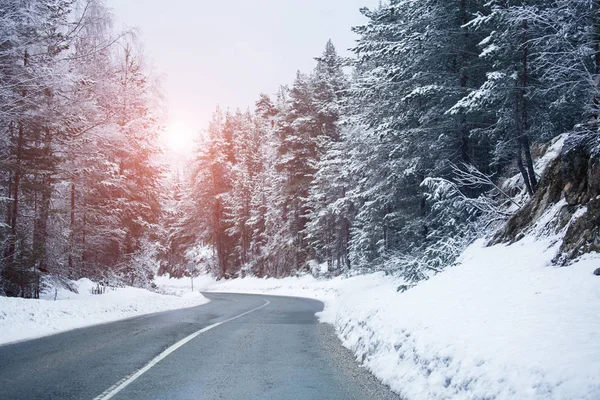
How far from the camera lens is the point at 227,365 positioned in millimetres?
7004

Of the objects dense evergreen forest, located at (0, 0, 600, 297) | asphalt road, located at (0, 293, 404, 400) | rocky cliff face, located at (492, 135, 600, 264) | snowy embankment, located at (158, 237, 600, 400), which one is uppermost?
dense evergreen forest, located at (0, 0, 600, 297)

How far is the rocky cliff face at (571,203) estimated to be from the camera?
21.8 feet

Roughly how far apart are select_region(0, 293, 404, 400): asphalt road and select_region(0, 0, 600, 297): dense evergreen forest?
5.45 meters

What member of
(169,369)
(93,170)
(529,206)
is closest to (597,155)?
(529,206)

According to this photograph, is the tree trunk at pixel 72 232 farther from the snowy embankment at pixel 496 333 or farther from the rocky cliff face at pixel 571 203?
the rocky cliff face at pixel 571 203

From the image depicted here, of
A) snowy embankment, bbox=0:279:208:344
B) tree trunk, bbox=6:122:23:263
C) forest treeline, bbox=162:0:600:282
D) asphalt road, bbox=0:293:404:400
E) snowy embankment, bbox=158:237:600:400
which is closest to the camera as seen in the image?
snowy embankment, bbox=158:237:600:400

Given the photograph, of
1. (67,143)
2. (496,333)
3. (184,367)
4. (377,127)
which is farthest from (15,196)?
(496,333)

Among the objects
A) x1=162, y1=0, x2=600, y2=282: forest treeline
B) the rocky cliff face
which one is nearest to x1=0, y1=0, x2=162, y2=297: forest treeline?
x1=162, y1=0, x2=600, y2=282: forest treeline

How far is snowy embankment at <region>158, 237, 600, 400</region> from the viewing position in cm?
363

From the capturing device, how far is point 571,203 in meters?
7.83

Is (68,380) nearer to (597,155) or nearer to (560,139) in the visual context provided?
(597,155)

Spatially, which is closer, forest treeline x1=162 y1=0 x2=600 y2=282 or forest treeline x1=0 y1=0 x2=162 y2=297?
forest treeline x1=162 y1=0 x2=600 y2=282

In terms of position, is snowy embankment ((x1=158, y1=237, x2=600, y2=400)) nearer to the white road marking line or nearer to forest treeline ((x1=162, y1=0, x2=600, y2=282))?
forest treeline ((x1=162, y1=0, x2=600, y2=282))

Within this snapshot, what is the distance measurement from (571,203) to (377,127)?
1012cm
